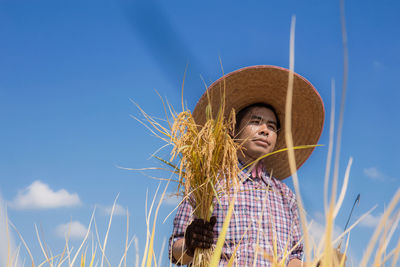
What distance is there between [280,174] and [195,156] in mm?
1064

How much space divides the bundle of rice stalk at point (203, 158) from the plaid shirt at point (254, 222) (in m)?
0.19

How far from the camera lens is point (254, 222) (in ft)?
5.86

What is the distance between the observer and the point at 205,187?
143cm

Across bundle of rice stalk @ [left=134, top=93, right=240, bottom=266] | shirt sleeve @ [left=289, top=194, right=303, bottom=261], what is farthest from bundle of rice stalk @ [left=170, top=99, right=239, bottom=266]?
shirt sleeve @ [left=289, top=194, right=303, bottom=261]

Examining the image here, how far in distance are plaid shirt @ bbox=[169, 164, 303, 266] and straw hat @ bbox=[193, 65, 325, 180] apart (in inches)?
14.7

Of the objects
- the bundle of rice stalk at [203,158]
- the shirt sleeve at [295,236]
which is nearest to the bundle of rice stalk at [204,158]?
the bundle of rice stalk at [203,158]

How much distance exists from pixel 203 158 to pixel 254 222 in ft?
1.72

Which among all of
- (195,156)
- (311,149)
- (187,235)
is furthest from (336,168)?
(311,149)

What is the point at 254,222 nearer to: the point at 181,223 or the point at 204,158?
the point at 181,223

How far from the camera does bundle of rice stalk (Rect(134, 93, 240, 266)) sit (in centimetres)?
138

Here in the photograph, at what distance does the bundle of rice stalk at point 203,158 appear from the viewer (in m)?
1.38

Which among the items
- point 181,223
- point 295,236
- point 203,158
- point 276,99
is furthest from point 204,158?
point 276,99

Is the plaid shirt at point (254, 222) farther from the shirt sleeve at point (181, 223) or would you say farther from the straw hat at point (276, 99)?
the straw hat at point (276, 99)

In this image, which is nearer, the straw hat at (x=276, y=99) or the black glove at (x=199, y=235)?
the black glove at (x=199, y=235)
